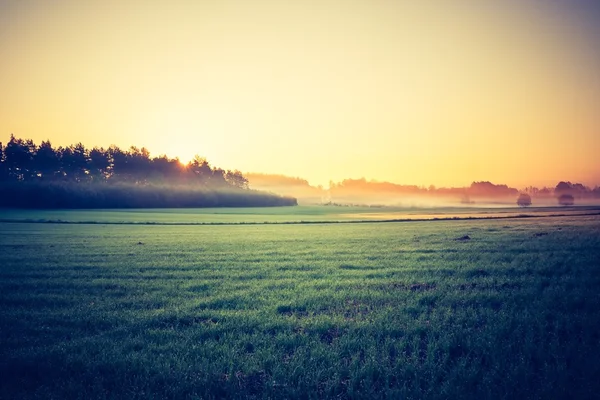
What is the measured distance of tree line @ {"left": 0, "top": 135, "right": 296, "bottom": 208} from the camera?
98938mm

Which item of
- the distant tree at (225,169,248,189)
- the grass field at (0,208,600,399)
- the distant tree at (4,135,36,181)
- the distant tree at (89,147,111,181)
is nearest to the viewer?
the grass field at (0,208,600,399)

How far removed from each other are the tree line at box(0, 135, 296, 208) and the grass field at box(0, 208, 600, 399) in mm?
107084

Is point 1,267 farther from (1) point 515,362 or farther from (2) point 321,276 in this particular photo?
(1) point 515,362

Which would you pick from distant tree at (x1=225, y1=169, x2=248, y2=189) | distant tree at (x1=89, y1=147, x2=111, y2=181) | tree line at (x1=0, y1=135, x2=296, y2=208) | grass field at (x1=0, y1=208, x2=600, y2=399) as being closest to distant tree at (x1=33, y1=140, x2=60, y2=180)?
tree line at (x1=0, y1=135, x2=296, y2=208)

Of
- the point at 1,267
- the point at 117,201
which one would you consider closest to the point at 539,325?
the point at 1,267

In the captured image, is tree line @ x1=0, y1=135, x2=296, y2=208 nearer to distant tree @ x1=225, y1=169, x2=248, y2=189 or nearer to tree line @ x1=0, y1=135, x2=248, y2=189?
tree line @ x1=0, y1=135, x2=248, y2=189

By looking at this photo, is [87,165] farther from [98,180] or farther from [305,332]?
[305,332]

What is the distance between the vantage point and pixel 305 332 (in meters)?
7.57

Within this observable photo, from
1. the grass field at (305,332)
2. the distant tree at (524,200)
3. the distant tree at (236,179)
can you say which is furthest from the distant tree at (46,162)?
the distant tree at (524,200)

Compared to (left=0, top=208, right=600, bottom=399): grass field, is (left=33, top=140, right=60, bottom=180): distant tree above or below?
above

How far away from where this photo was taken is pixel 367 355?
6379 mm

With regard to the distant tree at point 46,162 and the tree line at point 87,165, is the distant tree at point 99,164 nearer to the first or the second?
the tree line at point 87,165

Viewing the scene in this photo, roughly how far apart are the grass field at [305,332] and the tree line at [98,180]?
107084mm

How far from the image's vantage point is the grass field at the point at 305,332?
5457 millimetres
